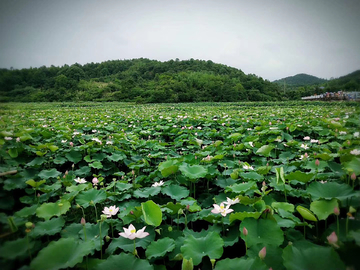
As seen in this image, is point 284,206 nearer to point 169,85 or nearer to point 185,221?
point 185,221

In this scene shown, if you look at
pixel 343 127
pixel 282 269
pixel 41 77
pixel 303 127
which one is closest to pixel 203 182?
pixel 282 269

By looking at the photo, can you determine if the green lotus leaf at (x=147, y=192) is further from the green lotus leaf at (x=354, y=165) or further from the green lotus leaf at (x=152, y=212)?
the green lotus leaf at (x=354, y=165)

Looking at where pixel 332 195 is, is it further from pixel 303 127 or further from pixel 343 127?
pixel 303 127

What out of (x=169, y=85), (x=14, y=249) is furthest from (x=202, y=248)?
(x=169, y=85)

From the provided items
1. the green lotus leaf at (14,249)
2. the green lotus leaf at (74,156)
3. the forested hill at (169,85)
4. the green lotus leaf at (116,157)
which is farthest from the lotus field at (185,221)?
the forested hill at (169,85)

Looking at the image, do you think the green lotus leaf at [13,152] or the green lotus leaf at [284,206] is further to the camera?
the green lotus leaf at [284,206]

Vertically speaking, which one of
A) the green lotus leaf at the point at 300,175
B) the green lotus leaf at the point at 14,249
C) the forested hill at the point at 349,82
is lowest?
the green lotus leaf at the point at 300,175
